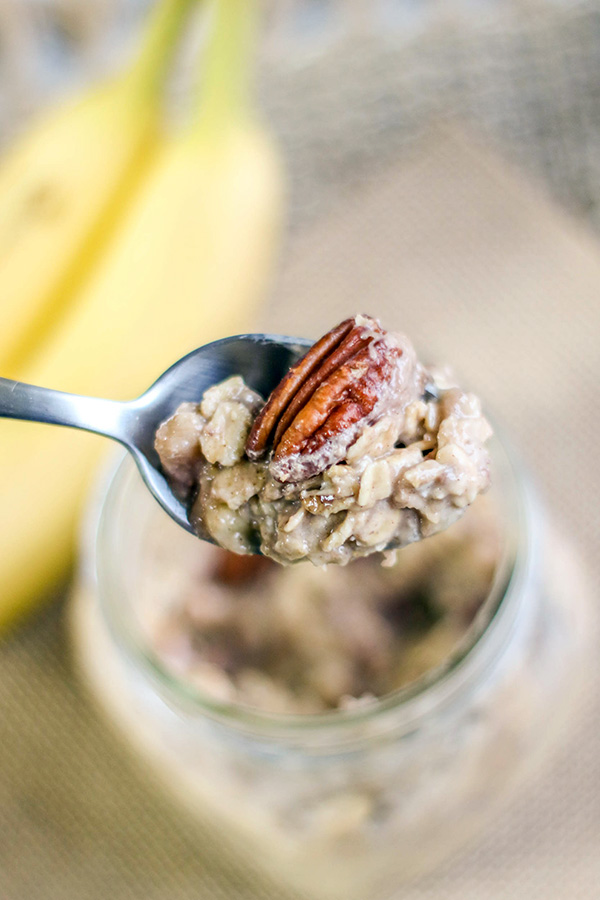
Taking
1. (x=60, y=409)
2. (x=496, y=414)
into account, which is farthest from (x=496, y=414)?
(x=60, y=409)

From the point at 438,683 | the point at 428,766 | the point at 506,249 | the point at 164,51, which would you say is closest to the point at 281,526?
A: the point at 438,683

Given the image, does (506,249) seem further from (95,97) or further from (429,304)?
(95,97)

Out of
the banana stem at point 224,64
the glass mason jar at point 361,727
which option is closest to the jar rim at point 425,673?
the glass mason jar at point 361,727

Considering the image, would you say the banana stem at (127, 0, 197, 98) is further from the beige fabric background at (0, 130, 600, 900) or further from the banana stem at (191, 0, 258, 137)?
the beige fabric background at (0, 130, 600, 900)

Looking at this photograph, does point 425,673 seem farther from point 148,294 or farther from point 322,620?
point 148,294

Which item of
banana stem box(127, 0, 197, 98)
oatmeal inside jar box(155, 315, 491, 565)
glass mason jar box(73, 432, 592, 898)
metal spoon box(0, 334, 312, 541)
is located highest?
banana stem box(127, 0, 197, 98)

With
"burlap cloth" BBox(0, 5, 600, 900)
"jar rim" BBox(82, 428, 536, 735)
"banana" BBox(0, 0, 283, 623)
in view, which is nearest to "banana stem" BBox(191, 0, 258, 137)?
"banana" BBox(0, 0, 283, 623)
